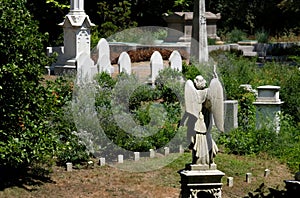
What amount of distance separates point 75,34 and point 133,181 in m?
10.9

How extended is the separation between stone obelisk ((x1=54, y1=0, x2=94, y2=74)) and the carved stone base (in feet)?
42.2

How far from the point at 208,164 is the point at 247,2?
36.2 meters

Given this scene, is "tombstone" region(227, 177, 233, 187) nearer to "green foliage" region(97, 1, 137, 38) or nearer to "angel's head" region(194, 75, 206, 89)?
"angel's head" region(194, 75, 206, 89)

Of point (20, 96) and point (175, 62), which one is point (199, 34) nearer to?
A: point (175, 62)

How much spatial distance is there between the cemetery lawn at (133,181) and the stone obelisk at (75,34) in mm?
9303

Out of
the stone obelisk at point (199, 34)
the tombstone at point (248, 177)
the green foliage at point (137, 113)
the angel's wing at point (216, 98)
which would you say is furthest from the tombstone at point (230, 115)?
the stone obelisk at point (199, 34)

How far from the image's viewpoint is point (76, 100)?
1414 cm

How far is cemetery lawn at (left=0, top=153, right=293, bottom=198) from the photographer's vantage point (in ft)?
→ 38.5

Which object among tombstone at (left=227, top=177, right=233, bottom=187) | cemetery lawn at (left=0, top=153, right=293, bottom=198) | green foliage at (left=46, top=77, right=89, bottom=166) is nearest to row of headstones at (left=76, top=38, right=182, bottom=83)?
green foliage at (left=46, top=77, right=89, bottom=166)

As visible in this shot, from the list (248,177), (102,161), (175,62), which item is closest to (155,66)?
(175,62)

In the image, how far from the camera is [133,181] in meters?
12.4

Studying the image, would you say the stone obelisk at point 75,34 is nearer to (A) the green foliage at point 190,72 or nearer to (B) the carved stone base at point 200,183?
(A) the green foliage at point 190,72

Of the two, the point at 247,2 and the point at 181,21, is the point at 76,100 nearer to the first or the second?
the point at 181,21

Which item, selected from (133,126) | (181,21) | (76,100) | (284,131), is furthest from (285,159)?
(181,21)
